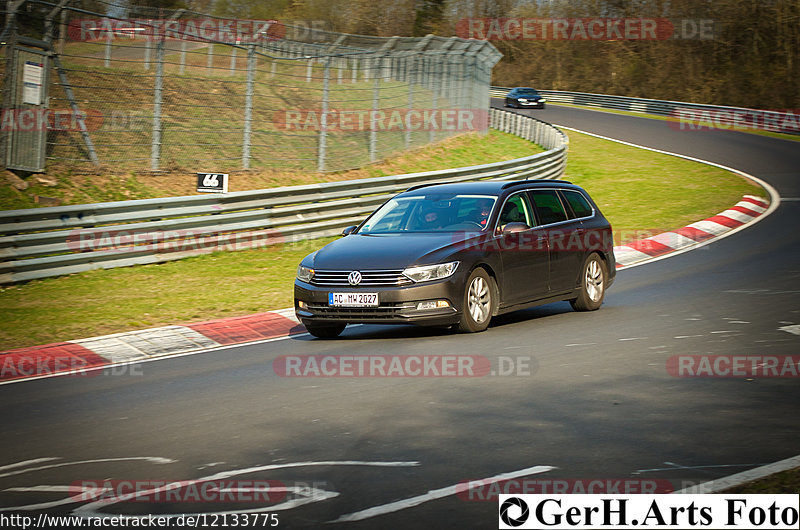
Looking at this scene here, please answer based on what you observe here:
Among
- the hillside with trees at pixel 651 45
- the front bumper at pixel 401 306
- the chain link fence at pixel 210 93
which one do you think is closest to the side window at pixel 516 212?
the front bumper at pixel 401 306

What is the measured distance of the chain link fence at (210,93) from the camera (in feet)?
56.7

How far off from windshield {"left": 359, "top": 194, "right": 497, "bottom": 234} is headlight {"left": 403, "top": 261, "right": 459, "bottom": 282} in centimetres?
92

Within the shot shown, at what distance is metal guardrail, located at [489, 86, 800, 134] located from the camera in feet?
158

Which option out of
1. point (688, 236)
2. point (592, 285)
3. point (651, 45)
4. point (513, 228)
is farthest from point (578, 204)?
point (651, 45)

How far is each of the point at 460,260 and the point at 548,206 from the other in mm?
2338

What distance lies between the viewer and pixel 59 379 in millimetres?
9016

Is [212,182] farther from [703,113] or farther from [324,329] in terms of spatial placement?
[703,113]

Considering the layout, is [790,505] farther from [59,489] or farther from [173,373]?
[173,373]

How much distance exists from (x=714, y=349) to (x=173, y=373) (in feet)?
16.6

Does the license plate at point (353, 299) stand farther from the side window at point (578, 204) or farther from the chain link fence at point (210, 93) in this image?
the chain link fence at point (210, 93)

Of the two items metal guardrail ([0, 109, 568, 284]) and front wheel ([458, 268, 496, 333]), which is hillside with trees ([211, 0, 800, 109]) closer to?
metal guardrail ([0, 109, 568, 284])

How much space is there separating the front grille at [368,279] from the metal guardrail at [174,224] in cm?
511

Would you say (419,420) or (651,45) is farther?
(651,45)

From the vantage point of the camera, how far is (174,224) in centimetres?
1558
